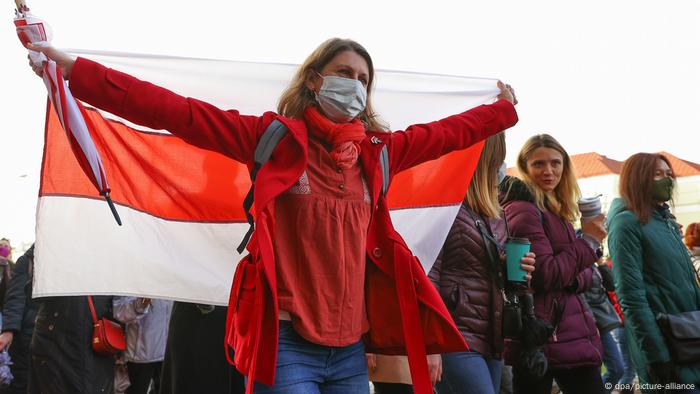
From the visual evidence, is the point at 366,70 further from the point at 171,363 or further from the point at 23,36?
the point at 171,363

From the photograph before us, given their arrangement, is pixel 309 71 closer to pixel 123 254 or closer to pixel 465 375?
pixel 123 254

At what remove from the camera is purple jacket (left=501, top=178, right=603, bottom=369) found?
443 cm

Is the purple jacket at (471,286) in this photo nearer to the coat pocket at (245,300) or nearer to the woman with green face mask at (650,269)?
the woman with green face mask at (650,269)

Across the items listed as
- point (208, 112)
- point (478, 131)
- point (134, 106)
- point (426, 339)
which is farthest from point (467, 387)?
point (134, 106)

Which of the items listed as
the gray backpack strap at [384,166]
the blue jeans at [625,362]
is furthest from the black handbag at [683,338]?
the blue jeans at [625,362]

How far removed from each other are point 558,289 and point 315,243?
2367 mm

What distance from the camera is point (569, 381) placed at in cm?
450

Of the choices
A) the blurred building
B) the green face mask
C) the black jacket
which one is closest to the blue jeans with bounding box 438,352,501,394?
the green face mask

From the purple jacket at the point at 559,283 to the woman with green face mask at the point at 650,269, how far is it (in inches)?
21.2

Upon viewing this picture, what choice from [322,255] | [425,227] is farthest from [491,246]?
[322,255]

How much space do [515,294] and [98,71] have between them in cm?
268

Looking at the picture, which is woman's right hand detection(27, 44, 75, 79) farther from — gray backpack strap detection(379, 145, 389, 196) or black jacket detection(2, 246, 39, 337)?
black jacket detection(2, 246, 39, 337)

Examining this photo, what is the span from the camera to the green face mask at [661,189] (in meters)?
5.30

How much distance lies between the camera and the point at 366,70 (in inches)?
130
